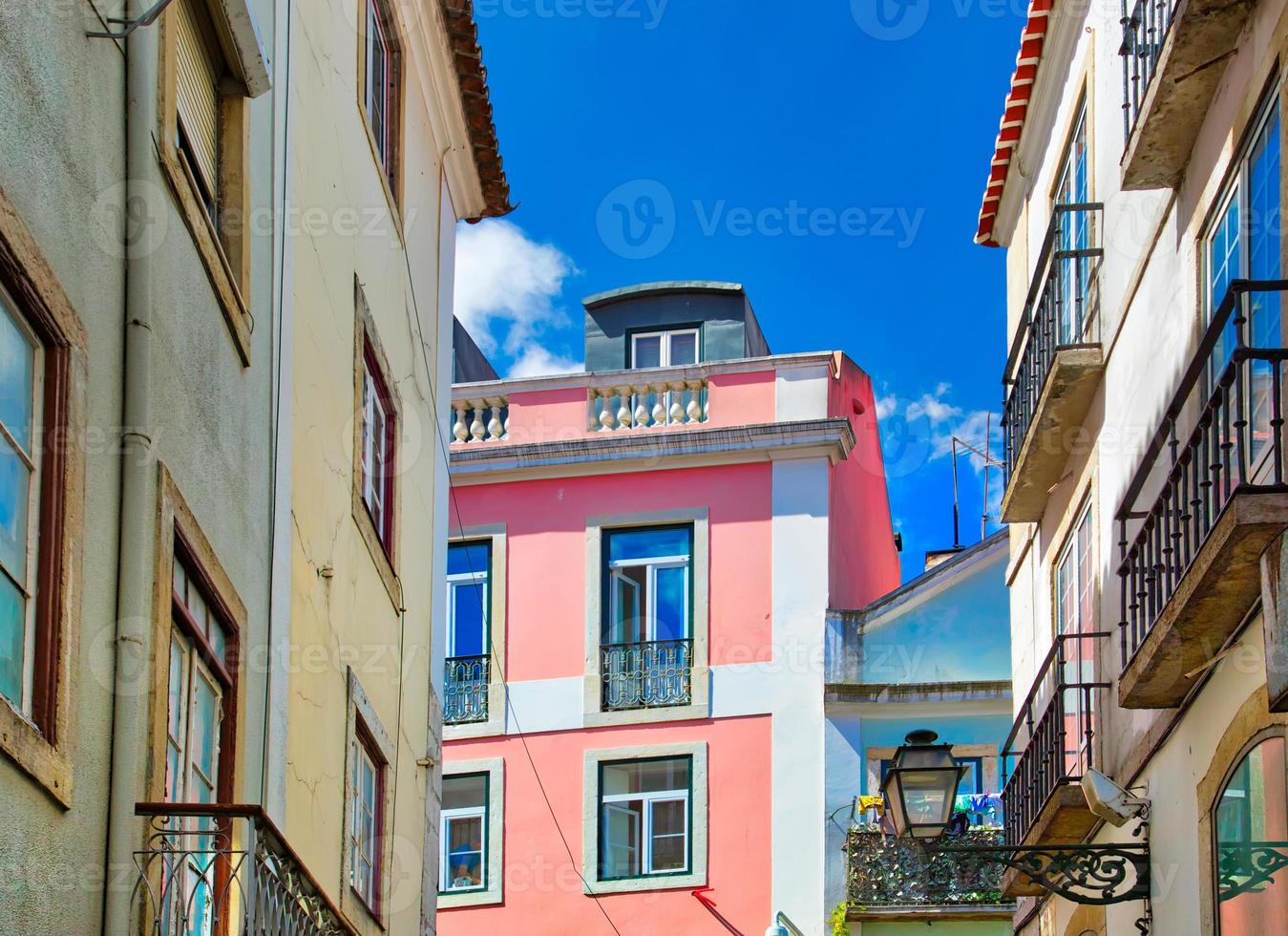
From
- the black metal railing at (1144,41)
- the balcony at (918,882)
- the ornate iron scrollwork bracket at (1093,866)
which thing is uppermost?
the black metal railing at (1144,41)

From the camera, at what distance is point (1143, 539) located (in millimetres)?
9438

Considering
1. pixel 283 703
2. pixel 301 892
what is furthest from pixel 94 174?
pixel 283 703

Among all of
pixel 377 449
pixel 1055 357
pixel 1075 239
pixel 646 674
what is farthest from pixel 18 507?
pixel 646 674

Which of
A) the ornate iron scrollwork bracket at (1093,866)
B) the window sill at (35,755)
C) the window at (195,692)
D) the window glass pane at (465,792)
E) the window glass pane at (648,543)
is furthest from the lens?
the window glass pane at (648,543)

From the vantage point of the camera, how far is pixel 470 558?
22.8 meters

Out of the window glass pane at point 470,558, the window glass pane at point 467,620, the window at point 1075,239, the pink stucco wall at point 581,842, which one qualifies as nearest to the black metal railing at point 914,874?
the pink stucco wall at point 581,842

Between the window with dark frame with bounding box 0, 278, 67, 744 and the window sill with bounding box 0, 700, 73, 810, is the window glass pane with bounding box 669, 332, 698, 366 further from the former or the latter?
the window sill with bounding box 0, 700, 73, 810

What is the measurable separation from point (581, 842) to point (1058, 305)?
10026 millimetres

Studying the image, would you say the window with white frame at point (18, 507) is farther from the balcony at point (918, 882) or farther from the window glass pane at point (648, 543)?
the window glass pane at point (648, 543)

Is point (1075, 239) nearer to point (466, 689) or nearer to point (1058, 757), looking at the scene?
point (1058, 757)

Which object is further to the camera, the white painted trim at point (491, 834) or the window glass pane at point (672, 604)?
the window glass pane at point (672, 604)

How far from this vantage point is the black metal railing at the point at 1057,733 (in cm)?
1192

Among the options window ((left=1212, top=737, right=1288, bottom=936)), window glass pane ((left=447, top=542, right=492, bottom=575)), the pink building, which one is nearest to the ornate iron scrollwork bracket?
window ((left=1212, top=737, right=1288, bottom=936))

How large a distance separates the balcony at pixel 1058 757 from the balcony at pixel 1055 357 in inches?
48.2
